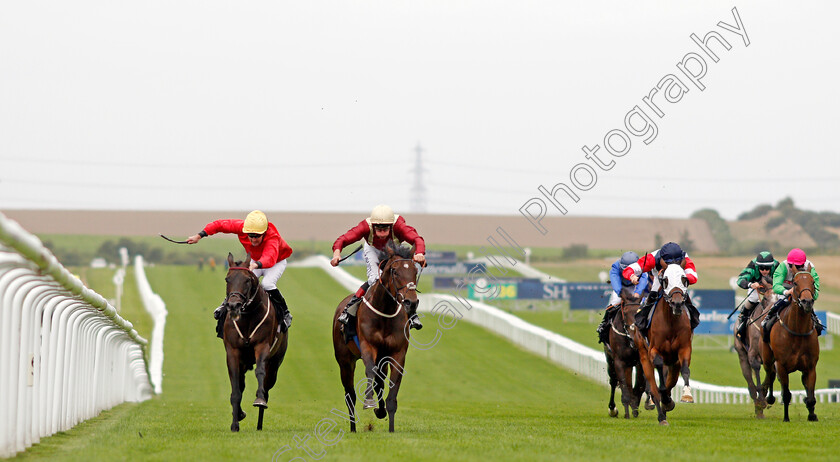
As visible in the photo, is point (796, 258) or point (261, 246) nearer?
point (261, 246)

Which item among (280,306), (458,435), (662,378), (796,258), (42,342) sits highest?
(796,258)

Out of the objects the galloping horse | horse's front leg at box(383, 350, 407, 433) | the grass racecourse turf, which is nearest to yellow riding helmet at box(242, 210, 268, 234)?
Result: horse's front leg at box(383, 350, 407, 433)

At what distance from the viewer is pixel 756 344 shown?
15469mm

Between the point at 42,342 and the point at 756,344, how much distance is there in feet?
32.9

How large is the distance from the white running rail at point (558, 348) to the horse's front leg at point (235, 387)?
14.0 meters

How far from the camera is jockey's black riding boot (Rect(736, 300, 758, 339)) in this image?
15.9m

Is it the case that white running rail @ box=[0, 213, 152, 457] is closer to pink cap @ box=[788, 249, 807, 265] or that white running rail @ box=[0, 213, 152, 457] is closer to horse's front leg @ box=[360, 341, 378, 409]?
horse's front leg @ box=[360, 341, 378, 409]

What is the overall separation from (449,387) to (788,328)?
15.3 metres

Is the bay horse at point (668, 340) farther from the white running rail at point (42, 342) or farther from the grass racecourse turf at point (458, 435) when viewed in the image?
the white running rail at point (42, 342)

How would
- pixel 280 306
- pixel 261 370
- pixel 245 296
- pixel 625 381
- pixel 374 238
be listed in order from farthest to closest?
pixel 625 381
pixel 280 306
pixel 374 238
pixel 261 370
pixel 245 296

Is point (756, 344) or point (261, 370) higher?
point (756, 344)

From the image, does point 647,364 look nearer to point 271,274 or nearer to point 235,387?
point 271,274

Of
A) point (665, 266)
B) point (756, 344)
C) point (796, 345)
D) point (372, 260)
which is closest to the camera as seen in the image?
point (372, 260)

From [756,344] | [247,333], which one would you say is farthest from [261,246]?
[756,344]
